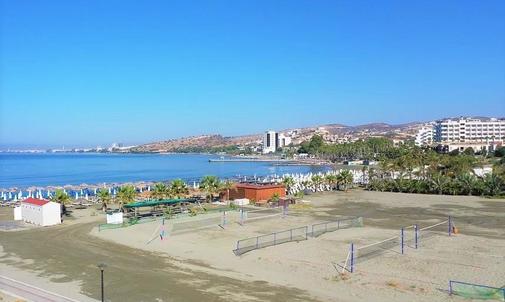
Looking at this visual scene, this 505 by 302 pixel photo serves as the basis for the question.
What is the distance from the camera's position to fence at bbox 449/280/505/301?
1961 cm

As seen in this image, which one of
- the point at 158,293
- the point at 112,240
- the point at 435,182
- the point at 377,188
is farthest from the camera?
the point at 377,188

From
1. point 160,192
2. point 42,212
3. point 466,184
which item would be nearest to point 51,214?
point 42,212

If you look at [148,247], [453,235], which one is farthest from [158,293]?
[453,235]

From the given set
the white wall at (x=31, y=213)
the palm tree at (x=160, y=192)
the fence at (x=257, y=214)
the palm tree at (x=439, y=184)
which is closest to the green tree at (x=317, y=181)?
the palm tree at (x=439, y=184)

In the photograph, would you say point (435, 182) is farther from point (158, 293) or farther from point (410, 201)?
point (158, 293)

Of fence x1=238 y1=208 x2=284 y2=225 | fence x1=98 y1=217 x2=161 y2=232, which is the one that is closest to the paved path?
fence x1=98 y1=217 x2=161 y2=232

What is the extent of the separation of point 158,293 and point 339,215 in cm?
2738

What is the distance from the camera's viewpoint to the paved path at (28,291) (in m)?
20.1

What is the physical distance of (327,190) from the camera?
238ft

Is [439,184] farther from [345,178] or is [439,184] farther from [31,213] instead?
[31,213]

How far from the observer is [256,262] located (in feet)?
87.7

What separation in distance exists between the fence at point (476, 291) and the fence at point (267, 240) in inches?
479

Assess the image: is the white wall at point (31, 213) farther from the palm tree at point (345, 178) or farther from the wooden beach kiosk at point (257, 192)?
the palm tree at point (345, 178)

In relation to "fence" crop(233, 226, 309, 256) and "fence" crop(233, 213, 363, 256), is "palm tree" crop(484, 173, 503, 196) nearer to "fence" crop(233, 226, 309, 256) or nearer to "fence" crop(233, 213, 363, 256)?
"fence" crop(233, 213, 363, 256)
